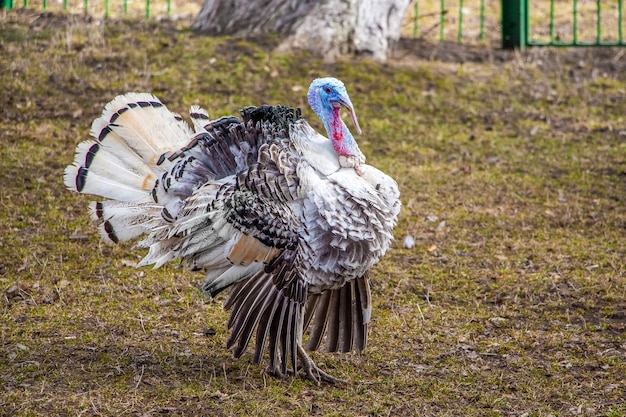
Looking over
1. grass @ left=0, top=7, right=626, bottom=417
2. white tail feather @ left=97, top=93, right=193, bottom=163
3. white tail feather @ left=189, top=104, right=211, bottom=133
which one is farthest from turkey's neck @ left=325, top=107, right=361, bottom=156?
grass @ left=0, top=7, right=626, bottom=417

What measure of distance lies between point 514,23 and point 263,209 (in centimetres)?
635

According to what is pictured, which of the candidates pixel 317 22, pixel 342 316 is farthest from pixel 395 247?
pixel 317 22

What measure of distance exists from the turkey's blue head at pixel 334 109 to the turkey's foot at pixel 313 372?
3.52ft

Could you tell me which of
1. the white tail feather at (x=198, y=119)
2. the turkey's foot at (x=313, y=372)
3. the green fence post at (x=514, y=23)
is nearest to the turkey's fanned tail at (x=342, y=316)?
the turkey's foot at (x=313, y=372)

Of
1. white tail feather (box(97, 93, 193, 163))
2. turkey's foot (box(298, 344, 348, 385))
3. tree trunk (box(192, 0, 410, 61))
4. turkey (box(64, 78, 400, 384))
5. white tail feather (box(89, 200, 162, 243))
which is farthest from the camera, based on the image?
tree trunk (box(192, 0, 410, 61))

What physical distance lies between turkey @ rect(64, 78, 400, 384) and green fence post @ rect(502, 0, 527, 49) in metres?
5.69

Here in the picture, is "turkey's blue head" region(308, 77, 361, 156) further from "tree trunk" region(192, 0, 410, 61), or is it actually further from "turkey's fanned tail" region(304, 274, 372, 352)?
"tree trunk" region(192, 0, 410, 61)

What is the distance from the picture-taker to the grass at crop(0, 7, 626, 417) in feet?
15.3

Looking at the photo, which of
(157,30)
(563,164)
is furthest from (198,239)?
(157,30)

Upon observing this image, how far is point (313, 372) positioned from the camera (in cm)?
482

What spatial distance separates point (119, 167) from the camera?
519 centimetres

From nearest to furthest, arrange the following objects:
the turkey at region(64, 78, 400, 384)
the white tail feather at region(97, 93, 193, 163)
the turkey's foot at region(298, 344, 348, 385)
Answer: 1. the turkey at region(64, 78, 400, 384)
2. the turkey's foot at region(298, 344, 348, 385)
3. the white tail feather at region(97, 93, 193, 163)

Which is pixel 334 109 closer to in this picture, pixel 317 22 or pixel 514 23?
pixel 317 22

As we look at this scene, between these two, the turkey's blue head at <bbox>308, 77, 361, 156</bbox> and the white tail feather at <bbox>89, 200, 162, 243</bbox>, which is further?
the white tail feather at <bbox>89, 200, 162, 243</bbox>
